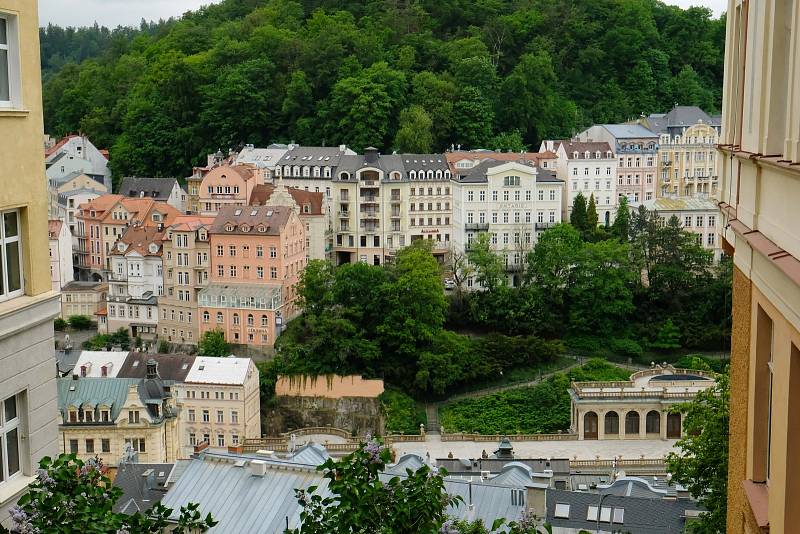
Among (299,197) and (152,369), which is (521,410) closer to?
(152,369)

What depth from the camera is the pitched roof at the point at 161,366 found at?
52.9 metres

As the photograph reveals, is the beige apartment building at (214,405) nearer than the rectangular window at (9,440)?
No

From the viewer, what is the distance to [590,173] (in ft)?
233

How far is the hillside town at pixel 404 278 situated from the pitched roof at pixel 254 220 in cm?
18

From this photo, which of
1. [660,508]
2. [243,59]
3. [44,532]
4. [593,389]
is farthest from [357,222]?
[44,532]

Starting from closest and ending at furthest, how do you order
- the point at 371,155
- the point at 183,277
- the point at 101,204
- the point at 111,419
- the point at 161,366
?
the point at 111,419 → the point at 161,366 → the point at 183,277 → the point at 371,155 → the point at 101,204

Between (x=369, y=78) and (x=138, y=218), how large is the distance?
21362mm

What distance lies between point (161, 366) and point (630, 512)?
29021mm

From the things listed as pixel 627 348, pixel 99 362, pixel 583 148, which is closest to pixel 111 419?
pixel 99 362

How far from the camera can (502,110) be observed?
84.5 metres

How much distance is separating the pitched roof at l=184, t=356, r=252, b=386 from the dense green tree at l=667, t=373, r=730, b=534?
97.0 feet

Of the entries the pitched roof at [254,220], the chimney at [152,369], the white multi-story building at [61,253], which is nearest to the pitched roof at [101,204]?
the white multi-story building at [61,253]

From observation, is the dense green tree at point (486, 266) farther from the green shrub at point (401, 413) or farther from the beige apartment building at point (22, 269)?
the beige apartment building at point (22, 269)

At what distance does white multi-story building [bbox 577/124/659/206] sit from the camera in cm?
7306
